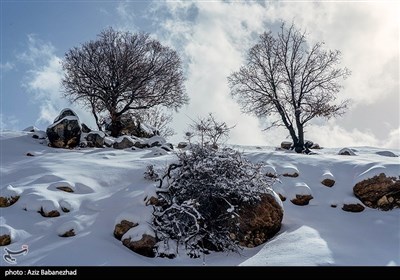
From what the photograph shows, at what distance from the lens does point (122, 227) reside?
25.0 ft

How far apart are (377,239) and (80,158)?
10.1m

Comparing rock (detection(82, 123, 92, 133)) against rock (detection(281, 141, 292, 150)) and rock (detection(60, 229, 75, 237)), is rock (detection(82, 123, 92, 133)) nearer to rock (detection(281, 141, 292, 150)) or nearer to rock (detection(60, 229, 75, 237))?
rock (detection(60, 229, 75, 237))

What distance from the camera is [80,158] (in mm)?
12719

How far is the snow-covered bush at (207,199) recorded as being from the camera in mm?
7449

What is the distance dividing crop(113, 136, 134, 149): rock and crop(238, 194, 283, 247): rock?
9340 mm

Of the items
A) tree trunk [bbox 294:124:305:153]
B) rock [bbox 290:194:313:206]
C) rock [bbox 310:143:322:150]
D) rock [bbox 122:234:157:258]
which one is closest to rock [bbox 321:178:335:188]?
rock [bbox 290:194:313:206]

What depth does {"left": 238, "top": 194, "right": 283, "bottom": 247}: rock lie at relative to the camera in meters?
7.68

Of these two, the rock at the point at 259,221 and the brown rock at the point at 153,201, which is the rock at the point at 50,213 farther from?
the rock at the point at 259,221

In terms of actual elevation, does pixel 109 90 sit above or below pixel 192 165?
above

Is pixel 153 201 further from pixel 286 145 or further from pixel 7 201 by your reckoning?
pixel 286 145

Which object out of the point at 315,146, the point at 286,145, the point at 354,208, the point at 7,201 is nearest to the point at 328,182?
the point at 354,208

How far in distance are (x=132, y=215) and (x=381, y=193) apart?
267 inches

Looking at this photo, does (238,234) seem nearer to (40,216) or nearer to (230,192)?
(230,192)
